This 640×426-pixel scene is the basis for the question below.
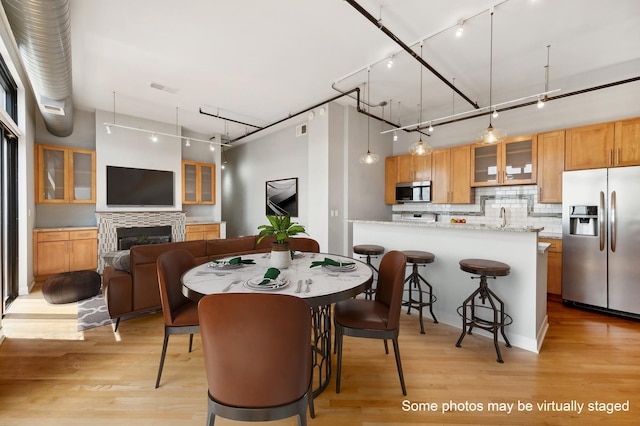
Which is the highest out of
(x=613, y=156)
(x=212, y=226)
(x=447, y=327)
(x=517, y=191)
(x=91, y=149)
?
(x=91, y=149)

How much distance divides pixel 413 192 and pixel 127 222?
232 inches

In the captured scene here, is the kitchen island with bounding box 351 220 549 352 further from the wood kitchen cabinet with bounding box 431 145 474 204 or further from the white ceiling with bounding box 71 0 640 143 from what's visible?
the white ceiling with bounding box 71 0 640 143

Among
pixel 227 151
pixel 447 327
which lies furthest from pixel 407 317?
pixel 227 151

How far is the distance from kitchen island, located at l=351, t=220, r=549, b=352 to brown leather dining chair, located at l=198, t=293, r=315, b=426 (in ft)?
7.84

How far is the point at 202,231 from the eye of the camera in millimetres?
6820

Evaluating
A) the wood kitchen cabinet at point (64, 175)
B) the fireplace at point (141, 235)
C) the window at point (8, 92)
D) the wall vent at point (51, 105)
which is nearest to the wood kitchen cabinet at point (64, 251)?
the fireplace at point (141, 235)

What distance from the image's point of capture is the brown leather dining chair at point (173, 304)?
1.95 m

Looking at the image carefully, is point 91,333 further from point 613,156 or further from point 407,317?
point 613,156

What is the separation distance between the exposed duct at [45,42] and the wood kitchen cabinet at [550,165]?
5.65 metres

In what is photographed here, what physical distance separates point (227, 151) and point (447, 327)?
7.73 meters

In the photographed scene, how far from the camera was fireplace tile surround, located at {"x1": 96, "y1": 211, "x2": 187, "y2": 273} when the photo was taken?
17.9ft

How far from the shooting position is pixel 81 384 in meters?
2.06

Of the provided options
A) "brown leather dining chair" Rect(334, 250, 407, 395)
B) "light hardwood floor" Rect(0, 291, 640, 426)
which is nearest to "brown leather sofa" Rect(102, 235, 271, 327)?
"light hardwood floor" Rect(0, 291, 640, 426)

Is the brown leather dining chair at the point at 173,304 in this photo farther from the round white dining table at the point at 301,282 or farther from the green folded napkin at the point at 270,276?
the green folded napkin at the point at 270,276
